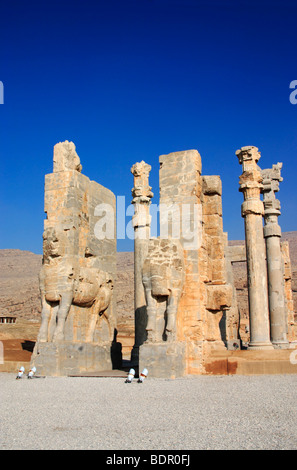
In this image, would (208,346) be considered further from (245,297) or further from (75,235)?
(245,297)

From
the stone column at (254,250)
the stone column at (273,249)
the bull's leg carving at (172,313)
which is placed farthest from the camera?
the stone column at (273,249)

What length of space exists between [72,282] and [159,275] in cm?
230

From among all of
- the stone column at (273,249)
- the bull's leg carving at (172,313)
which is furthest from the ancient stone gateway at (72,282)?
the stone column at (273,249)

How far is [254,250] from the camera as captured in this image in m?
12.2

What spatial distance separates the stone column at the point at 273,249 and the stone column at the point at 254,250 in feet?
10.2

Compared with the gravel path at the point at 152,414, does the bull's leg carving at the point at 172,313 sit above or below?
above

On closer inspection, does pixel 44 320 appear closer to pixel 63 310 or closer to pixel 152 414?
pixel 63 310

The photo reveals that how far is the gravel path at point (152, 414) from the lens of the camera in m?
4.07

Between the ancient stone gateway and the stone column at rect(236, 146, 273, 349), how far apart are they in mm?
3489

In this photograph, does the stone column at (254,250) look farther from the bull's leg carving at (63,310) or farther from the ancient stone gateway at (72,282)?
the bull's leg carving at (63,310)

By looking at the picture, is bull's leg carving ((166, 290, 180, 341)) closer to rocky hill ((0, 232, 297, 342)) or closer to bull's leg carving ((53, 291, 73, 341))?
bull's leg carving ((53, 291, 73, 341))

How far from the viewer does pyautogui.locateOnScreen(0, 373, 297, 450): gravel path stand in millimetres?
4070

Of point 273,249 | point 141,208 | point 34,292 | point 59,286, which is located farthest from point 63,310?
point 34,292

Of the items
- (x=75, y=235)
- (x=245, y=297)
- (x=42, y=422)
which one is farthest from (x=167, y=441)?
(x=245, y=297)
